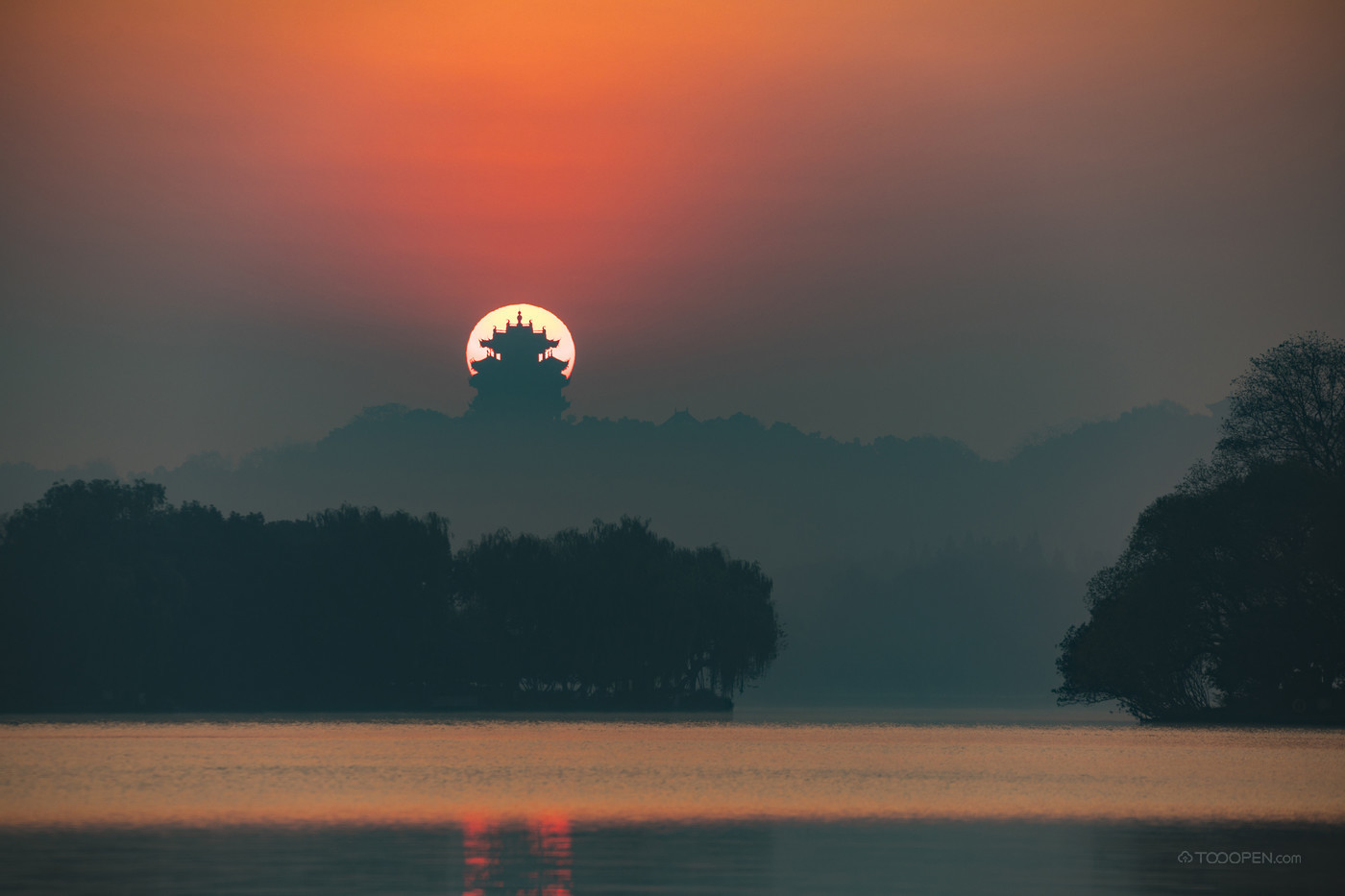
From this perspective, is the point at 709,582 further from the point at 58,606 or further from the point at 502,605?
the point at 58,606

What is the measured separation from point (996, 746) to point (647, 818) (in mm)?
33383

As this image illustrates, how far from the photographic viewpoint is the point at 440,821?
28484 millimetres

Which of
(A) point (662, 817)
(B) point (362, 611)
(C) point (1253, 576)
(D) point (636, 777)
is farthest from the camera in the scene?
(B) point (362, 611)

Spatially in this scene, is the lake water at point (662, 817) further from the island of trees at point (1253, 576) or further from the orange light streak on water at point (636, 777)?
the island of trees at point (1253, 576)

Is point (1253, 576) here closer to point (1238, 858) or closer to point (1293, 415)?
point (1293, 415)

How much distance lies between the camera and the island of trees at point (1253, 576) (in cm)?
6756

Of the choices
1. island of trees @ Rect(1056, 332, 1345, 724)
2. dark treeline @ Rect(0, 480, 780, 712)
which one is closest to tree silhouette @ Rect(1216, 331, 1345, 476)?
island of trees @ Rect(1056, 332, 1345, 724)

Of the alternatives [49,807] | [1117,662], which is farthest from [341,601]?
[49,807]

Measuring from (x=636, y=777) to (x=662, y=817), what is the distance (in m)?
11.4

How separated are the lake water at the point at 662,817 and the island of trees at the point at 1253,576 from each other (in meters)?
11.3

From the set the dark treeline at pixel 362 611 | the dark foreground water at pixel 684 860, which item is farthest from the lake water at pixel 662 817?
the dark treeline at pixel 362 611

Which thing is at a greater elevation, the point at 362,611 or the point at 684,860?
the point at 362,611

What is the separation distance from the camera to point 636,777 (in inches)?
1617

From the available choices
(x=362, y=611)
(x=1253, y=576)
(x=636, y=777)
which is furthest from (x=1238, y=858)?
(x=362, y=611)
